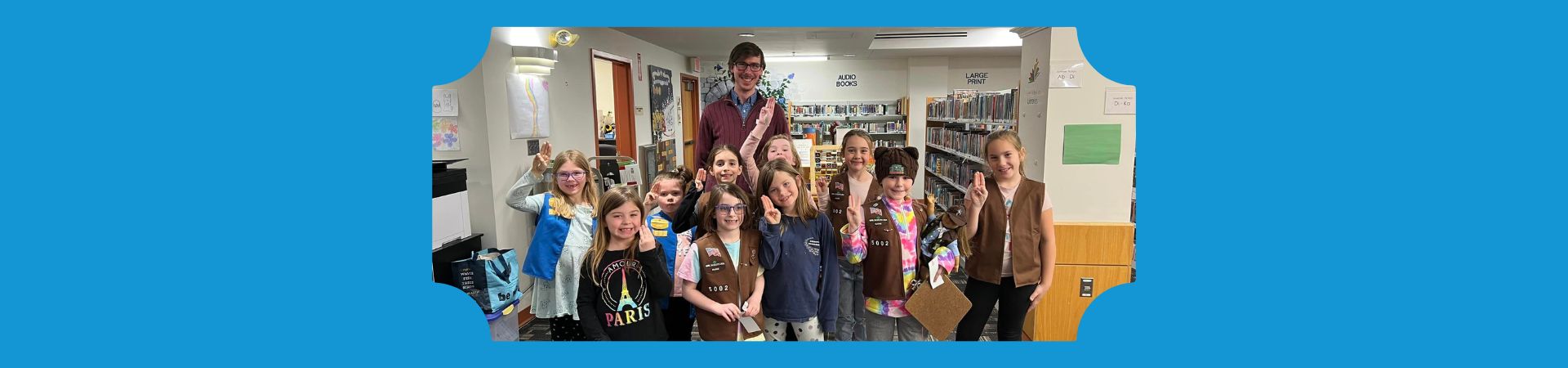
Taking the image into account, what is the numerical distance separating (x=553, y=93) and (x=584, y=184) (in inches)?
14.8

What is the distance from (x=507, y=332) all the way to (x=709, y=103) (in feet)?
4.48

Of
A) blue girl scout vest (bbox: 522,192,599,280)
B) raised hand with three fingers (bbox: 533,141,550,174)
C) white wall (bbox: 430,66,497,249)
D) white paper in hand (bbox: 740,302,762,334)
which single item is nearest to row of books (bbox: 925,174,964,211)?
white paper in hand (bbox: 740,302,762,334)

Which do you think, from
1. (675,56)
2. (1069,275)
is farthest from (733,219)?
(1069,275)

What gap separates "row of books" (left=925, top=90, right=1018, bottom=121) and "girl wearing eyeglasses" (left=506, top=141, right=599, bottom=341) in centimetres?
147

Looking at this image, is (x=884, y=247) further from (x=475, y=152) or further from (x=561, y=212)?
(x=475, y=152)

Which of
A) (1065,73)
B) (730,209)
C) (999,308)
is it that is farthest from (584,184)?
(1065,73)

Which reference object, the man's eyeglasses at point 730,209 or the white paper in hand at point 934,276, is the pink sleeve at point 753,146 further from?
the white paper in hand at point 934,276

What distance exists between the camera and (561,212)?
2807 millimetres

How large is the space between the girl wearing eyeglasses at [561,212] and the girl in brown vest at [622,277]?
0.23ft

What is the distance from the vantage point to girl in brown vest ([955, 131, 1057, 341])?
2.77m

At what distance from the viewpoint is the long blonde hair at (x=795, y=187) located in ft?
8.89

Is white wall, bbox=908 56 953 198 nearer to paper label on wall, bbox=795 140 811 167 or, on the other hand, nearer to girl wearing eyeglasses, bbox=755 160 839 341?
paper label on wall, bbox=795 140 811 167

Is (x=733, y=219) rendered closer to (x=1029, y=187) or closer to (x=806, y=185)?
(x=806, y=185)

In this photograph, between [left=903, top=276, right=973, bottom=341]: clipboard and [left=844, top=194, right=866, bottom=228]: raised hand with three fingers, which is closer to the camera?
[left=844, top=194, right=866, bottom=228]: raised hand with three fingers
